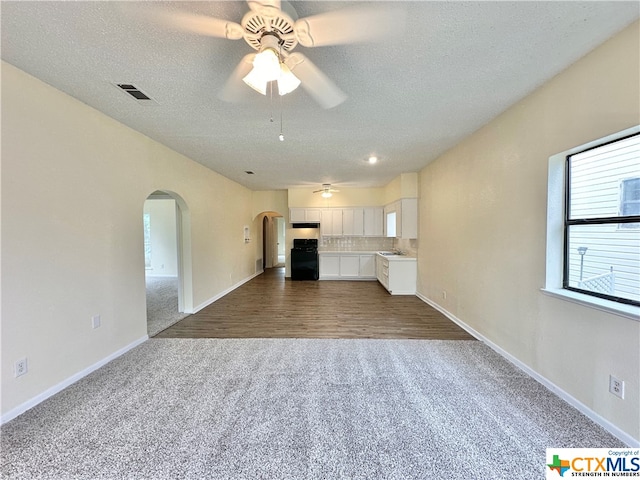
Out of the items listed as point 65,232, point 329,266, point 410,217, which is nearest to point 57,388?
point 65,232

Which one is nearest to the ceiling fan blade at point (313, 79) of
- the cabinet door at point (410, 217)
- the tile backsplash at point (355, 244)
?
the cabinet door at point (410, 217)

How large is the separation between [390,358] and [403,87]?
2631 mm

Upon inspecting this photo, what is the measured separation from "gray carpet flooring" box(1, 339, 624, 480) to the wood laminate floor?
0.73 metres

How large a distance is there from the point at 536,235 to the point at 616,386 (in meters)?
1.18

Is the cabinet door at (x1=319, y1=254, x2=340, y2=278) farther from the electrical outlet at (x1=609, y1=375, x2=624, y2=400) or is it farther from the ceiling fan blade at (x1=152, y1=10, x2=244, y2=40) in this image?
the ceiling fan blade at (x1=152, y1=10, x2=244, y2=40)

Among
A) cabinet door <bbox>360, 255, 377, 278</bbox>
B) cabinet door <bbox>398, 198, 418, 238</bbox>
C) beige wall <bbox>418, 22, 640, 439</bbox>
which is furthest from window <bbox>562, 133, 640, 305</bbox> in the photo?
cabinet door <bbox>360, 255, 377, 278</bbox>

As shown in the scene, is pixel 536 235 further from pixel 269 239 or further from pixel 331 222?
pixel 269 239

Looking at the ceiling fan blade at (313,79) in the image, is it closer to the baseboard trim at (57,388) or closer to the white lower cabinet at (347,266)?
→ the baseboard trim at (57,388)

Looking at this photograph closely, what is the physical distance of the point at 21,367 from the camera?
195cm

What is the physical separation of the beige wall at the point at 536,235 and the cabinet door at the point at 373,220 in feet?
10.6

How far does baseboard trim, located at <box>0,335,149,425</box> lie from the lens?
A: 73.9 inches

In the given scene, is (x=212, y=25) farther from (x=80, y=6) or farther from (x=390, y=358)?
(x=390, y=358)

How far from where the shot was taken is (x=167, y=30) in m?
1.56

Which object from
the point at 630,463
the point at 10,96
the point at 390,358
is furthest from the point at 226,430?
the point at 10,96
